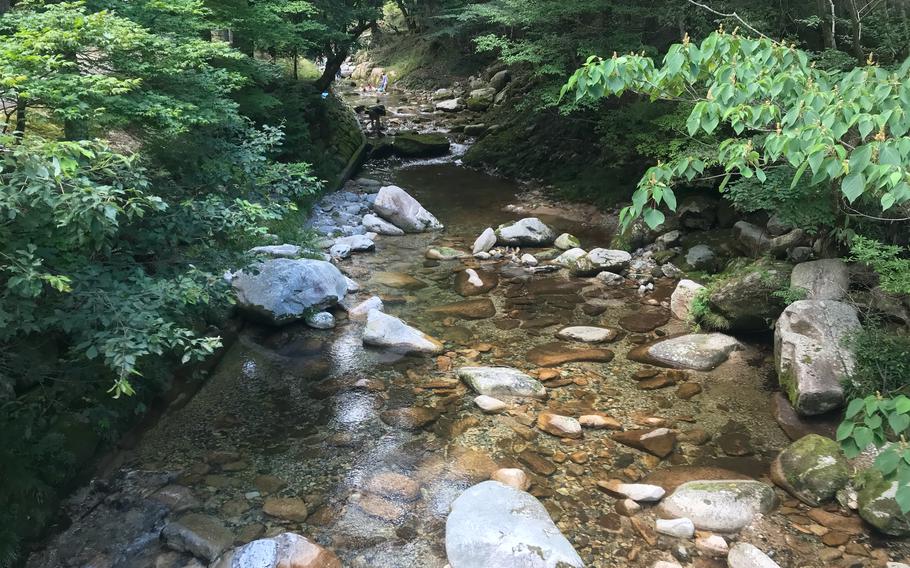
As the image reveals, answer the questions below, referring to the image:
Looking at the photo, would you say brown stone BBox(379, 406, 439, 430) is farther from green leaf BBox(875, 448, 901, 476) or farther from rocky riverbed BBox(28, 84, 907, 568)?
green leaf BBox(875, 448, 901, 476)

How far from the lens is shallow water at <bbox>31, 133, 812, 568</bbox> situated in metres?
4.66

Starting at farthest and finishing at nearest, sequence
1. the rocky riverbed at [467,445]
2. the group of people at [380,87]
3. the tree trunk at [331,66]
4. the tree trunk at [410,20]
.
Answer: the tree trunk at [410,20] → the group of people at [380,87] → the tree trunk at [331,66] → the rocky riverbed at [467,445]

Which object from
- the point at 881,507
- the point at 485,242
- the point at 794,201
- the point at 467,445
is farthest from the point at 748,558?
the point at 485,242

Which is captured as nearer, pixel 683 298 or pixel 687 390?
pixel 687 390

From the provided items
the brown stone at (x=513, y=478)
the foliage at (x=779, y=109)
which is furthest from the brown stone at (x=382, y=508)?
the foliage at (x=779, y=109)

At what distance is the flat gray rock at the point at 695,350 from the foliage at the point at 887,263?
1864mm

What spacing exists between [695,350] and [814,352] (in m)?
1.36

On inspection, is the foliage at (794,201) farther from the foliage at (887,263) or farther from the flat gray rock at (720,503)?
the flat gray rock at (720,503)

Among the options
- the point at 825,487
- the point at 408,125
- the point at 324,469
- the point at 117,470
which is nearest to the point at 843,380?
the point at 825,487

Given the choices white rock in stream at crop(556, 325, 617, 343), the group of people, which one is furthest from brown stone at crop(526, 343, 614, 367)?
the group of people

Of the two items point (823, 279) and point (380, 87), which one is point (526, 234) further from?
point (380, 87)

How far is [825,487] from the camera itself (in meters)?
4.80

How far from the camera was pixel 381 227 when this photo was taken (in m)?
12.0

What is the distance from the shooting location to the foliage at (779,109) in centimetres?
225
